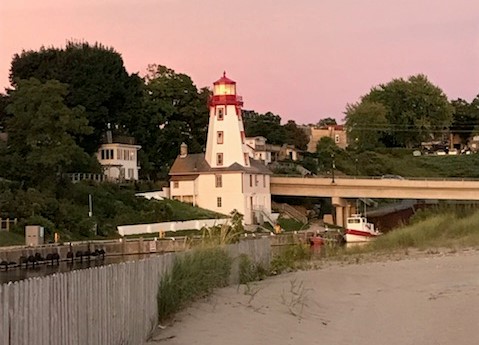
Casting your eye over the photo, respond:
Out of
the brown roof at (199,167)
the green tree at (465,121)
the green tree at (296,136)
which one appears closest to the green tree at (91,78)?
the brown roof at (199,167)

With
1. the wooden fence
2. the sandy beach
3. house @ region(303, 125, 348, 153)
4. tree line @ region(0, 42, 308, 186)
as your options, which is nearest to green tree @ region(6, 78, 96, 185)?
tree line @ region(0, 42, 308, 186)

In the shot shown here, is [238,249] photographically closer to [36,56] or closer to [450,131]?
[36,56]

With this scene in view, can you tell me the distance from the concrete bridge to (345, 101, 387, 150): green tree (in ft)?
145

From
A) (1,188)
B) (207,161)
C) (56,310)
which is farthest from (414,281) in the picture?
(207,161)

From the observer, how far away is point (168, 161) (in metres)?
92.2

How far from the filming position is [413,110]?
131 meters

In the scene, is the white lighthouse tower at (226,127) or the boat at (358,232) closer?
the boat at (358,232)

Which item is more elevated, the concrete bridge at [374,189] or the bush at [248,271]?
the concrete bridge at [374,189]

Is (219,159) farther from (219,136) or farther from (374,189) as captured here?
(374,189)

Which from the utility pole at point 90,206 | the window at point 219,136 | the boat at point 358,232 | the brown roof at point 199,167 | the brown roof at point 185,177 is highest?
the window at point 219,136

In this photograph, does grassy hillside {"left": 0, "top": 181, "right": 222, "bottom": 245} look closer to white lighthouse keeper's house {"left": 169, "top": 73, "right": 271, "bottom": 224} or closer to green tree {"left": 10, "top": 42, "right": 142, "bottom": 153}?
white lighthouse keeper's house {"left": 169, "top": 73, "right": 271, "bottom": 224}

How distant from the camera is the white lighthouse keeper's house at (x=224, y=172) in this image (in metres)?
76.7

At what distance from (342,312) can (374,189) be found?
203 feet

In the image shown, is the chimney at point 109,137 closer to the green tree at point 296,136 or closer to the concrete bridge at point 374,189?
the concrete bridge at point 374,189
